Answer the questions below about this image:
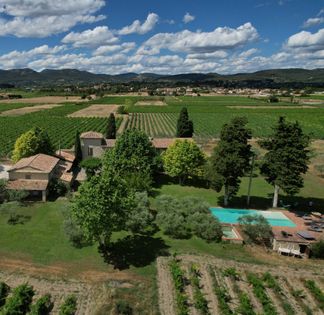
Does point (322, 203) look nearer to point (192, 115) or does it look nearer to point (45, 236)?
point (45, 236)

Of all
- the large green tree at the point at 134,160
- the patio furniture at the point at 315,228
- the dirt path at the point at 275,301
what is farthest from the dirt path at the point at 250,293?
the large green tree at the point at 134,160

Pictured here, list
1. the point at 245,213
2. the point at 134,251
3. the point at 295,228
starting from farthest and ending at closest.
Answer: the point at 245,213 < the point at 295,228 < the point at 134,251

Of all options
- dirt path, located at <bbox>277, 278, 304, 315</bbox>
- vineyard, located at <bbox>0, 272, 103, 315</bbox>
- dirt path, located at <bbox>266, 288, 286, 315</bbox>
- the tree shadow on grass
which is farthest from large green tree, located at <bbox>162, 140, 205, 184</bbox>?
vineyard, located at <bbox>0, 272, 103, 315</bbox>

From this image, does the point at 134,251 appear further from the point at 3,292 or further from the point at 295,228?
the point at 295,228

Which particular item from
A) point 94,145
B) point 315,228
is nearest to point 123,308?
point 315,228

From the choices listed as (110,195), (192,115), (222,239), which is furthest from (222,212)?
(192,115)

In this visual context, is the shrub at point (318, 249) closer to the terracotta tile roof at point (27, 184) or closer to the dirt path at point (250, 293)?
the dirt path at point (250, 293)
